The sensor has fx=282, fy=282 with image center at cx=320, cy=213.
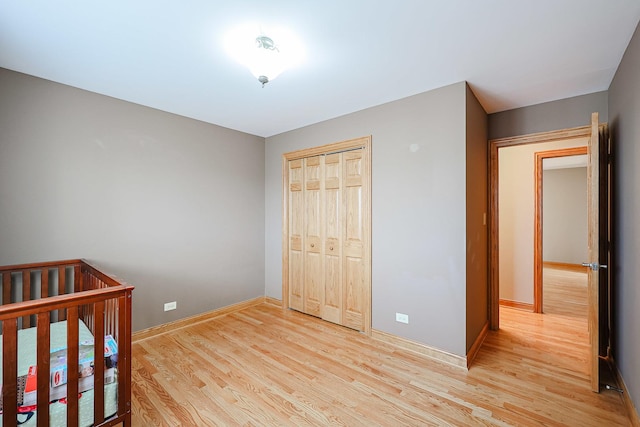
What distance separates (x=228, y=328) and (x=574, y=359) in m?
3.48

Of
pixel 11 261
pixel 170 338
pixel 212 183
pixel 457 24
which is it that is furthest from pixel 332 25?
pixel 170 338

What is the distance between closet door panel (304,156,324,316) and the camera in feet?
11.9

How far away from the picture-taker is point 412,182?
9.14 ft

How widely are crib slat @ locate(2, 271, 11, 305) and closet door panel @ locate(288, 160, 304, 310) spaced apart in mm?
2669

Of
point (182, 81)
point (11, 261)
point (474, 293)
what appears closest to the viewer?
point (11, 261)

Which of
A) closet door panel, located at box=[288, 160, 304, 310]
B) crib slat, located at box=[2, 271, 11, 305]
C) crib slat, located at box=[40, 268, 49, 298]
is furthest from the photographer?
closet door panel, located at box=[288, 160, 304, 310]

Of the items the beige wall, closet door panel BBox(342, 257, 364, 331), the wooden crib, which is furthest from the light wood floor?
the beige wall

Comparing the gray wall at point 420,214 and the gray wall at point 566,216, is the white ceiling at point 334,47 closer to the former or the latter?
the gray wall at point 420,214

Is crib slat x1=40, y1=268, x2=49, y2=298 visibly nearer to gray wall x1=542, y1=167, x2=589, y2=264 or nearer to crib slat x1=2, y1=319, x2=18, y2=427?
crib slat x1=2, y1=319, x2=18, y2=427

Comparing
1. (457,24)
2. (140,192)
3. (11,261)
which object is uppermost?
(457,24)

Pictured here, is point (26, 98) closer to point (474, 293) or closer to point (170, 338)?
point (170, 338)

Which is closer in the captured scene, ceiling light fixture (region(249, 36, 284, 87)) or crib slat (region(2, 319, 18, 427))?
crib slat (region(2, 319, 18, 427))

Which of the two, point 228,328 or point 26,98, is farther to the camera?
point 228,328

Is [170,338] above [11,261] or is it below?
below
